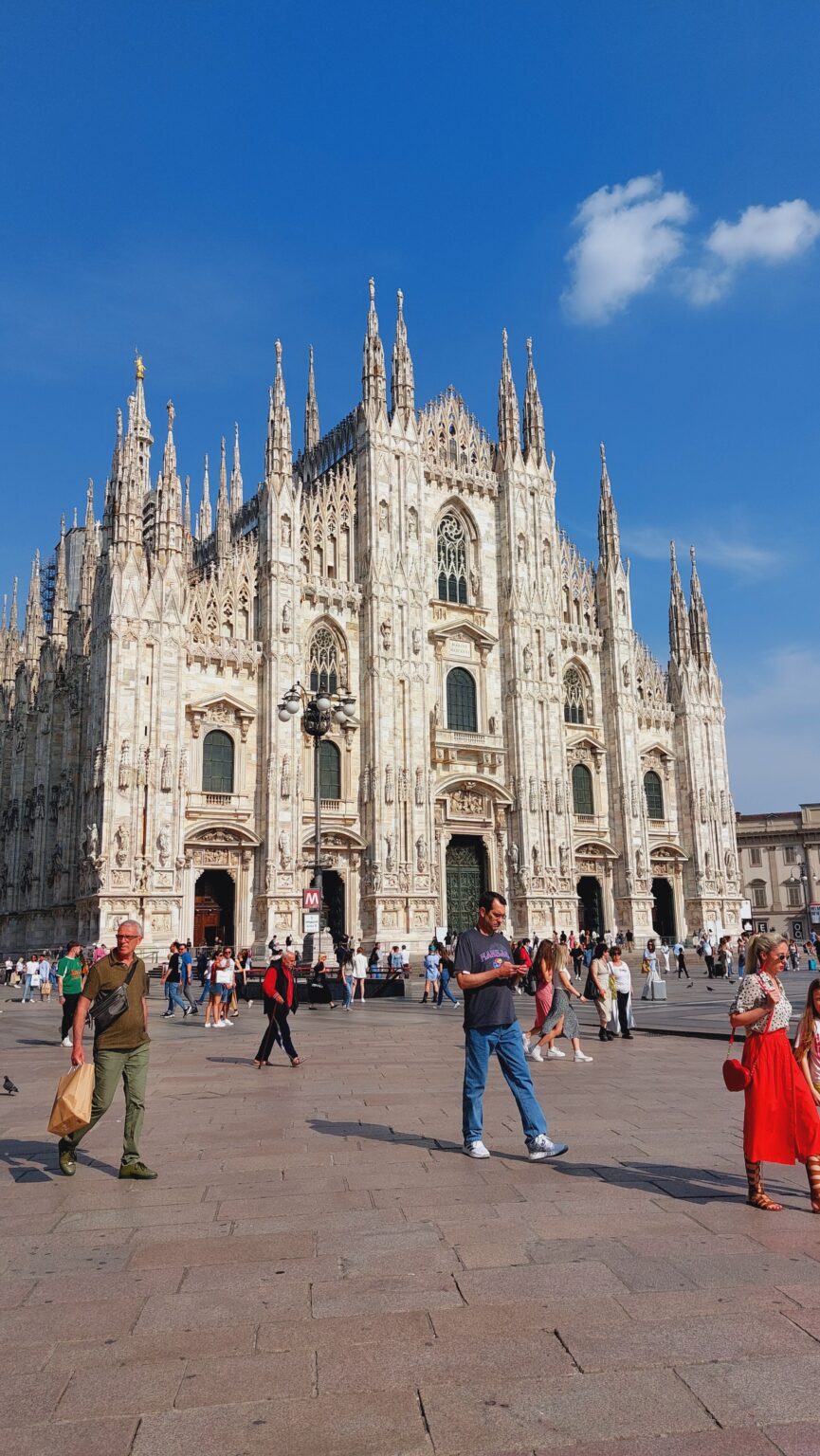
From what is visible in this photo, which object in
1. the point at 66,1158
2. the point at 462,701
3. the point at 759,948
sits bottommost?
the point at 66,1158

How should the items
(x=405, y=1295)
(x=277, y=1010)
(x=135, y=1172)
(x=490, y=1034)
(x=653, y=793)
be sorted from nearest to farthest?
(x=405, y=1295) < (x=135, y=1172) < (x=490, y=1034) < (x=277, y=1010) < (x=653, y=793)

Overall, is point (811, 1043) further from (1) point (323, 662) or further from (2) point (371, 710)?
(1) point (323, 662)

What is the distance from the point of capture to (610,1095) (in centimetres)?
984

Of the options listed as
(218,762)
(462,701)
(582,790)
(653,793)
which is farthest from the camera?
(653,793)

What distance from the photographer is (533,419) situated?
4425cm

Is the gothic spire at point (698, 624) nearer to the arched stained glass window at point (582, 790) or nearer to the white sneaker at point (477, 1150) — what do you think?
the arched stained glass window at point (582, 790)

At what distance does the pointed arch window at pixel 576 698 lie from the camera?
144ft

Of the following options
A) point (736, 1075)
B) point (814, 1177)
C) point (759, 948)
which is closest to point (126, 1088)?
point (736, 1075)

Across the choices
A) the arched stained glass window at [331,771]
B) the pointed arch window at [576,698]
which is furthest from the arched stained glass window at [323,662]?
the pointed arch window at [576,698]

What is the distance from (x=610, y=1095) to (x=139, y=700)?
2467cm

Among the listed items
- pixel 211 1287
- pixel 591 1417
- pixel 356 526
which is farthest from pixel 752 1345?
pixel 356 526

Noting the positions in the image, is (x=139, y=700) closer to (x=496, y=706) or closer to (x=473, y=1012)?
(x=496, y=706)

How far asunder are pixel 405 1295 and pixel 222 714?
3077 centimetres

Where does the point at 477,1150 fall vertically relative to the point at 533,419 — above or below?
below
